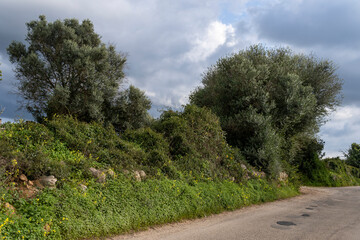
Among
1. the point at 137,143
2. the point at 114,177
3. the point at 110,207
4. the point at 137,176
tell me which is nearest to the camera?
the point at 110,207

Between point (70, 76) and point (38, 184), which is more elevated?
point (70, 76)

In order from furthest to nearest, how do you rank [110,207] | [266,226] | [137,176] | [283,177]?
[283,177] < [137,176] < [266,226] < [110,207]

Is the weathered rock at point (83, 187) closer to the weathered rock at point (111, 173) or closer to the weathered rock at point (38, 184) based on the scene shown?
the weathered rock at point (38, 184)

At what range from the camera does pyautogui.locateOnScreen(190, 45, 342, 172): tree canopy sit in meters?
18.9

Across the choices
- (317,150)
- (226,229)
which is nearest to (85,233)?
(226,229)

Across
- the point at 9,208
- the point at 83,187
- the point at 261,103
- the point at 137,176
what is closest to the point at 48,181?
the point at 83,187

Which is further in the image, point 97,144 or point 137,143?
point 137,143

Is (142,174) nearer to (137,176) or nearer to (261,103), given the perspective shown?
(137,176)

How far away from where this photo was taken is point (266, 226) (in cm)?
981

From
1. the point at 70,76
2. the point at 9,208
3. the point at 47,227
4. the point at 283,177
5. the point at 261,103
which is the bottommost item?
the point at 47,227

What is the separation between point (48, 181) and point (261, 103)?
15560 millimetres

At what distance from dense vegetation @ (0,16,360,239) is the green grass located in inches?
1.2

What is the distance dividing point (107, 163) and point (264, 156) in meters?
11.4

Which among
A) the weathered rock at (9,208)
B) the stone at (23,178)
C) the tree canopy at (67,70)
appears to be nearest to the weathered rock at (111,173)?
the stone at (23,178)
